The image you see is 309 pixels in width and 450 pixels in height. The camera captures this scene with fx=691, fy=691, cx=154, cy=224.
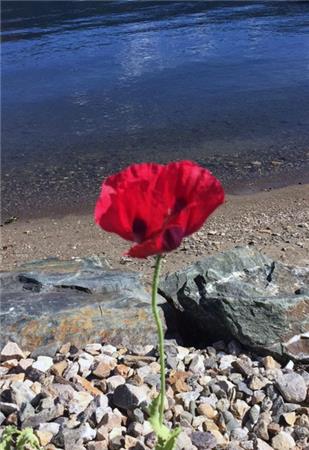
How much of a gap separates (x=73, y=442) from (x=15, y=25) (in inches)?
972

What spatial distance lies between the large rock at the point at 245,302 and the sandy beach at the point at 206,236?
1.23 m

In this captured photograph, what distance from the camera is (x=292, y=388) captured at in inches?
138

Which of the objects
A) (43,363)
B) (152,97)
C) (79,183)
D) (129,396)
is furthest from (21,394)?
(152,97)

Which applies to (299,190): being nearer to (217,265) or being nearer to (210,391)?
(217,265)

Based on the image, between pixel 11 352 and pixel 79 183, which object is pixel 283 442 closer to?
pixel 11 352

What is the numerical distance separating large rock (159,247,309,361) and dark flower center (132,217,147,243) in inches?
98.8

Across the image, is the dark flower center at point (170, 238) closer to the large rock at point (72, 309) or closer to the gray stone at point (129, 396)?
the gray stone at point (129, 396)

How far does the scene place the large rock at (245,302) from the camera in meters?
3.94

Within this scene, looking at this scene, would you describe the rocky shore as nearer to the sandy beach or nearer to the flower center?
the flower center

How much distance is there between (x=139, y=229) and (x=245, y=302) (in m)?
2.57

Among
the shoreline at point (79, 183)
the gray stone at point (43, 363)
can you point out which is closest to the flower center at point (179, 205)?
the gray stone at point (43, 363)

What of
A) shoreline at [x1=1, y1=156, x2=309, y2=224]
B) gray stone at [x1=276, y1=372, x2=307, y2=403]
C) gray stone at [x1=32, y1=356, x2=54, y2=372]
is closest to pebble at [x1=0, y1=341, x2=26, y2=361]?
gray stone at [x1=32, y1=356, x2=54, y2=372]

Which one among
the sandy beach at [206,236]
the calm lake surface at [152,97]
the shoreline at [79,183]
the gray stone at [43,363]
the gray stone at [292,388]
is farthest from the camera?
the calm lake surface at [152,97]

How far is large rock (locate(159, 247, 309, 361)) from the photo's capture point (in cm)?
394
